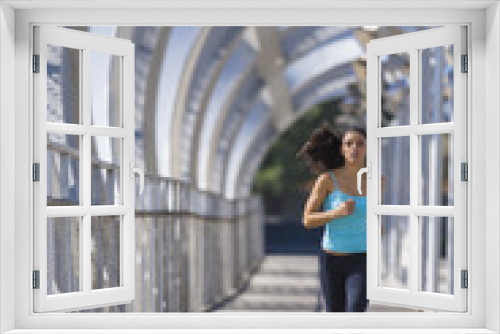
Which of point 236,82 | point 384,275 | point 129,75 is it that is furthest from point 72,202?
point 384,275

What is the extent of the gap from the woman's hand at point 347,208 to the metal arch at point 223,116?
5.36 m

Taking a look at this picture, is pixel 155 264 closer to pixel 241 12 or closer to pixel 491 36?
pixel 241 12

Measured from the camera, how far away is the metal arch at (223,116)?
9.97 metres

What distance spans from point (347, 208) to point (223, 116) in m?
6.16

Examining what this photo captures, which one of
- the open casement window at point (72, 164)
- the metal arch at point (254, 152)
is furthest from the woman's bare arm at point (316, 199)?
the metal arch at point (254, 152)

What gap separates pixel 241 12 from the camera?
3588 millimetres

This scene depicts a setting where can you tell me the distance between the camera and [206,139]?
10773mm

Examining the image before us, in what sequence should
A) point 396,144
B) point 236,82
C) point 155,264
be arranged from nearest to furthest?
point 155,264 → point 236,82 → point 396,144

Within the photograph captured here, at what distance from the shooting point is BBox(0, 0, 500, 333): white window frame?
11.4 feet

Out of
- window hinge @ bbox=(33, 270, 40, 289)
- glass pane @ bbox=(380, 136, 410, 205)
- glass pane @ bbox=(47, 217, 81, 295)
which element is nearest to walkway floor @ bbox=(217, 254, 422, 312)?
glass pane @ bbox=(380, 136, 410, 205)

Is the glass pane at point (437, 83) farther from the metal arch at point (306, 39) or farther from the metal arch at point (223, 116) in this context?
the metal arch at point (223, 116)

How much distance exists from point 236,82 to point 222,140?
2.16m

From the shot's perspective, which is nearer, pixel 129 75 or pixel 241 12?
pixel 241 12

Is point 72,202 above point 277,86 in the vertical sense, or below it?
below
